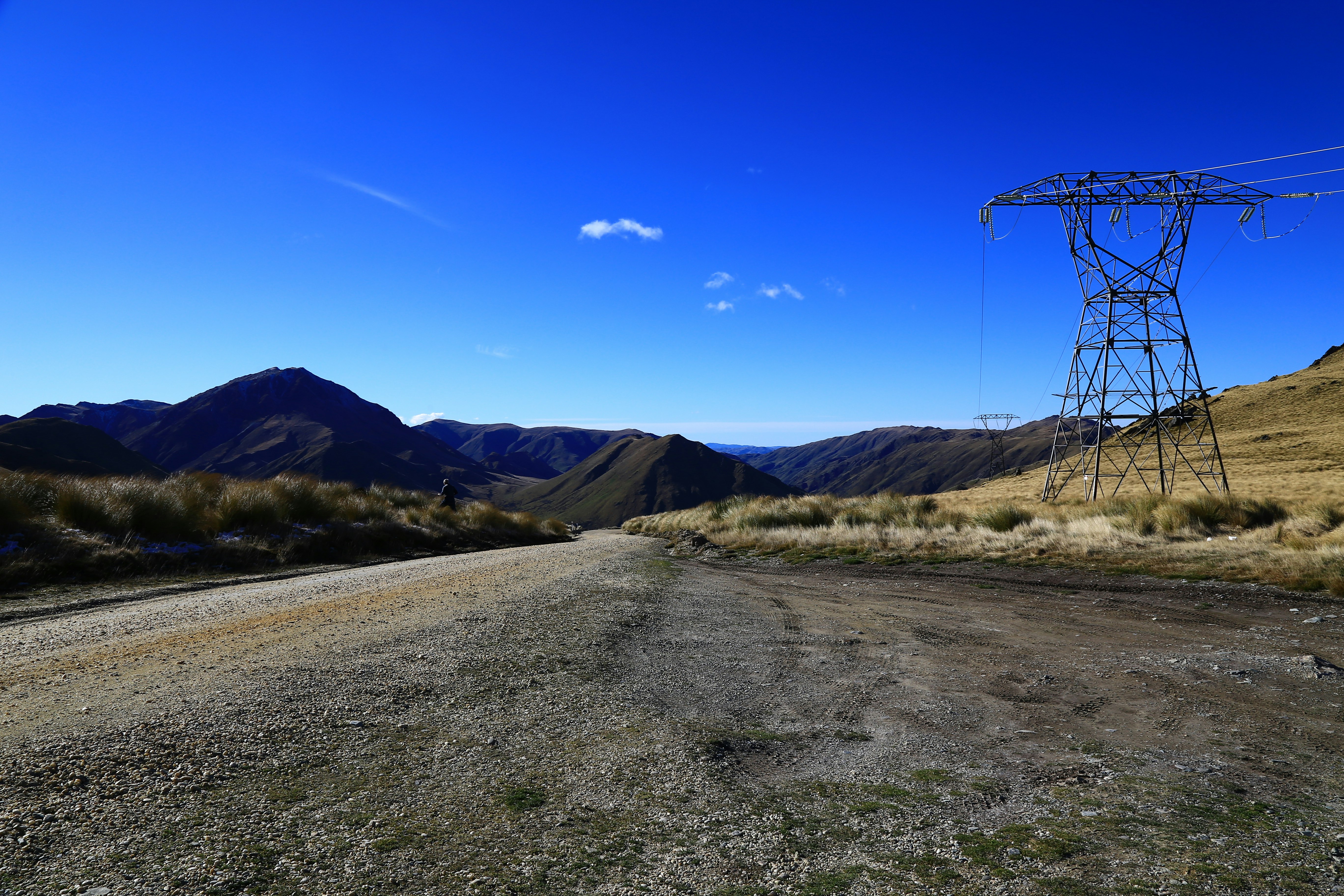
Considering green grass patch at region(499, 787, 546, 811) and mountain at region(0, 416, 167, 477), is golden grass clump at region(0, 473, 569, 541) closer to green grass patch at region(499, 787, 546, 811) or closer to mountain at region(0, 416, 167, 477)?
green grass patch at region(499, 787, 546, 811)

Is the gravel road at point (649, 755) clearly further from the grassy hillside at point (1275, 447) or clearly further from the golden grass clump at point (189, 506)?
the grassy hillside at point (1275, 447)

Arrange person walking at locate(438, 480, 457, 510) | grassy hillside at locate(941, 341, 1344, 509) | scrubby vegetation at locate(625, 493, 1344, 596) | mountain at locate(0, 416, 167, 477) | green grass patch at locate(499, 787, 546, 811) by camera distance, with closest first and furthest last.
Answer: green grass patch at locate(499, 787, 546, 811) → scrubby vegetation at locate(625, 493, 1344, 596) → person walking at locate(438, 480, 457, 510) → grassy hillside at locate(941, 341, 1344, 509) → mountain at locate(0, 416, 167, 477)

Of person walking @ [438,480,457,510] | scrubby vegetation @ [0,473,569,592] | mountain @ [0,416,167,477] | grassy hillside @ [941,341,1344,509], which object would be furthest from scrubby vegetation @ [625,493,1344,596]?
mountain @ [0,416,167,477]

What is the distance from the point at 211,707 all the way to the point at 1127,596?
13037mm

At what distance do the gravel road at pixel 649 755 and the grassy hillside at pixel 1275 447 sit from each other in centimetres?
1744

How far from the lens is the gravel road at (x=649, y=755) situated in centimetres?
331

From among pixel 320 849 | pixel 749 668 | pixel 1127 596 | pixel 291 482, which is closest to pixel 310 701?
pixel 320 849

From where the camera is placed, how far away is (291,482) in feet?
66.2

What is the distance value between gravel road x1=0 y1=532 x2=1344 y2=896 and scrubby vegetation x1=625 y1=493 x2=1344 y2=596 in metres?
3.88

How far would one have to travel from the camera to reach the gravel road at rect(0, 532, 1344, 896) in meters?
3.31

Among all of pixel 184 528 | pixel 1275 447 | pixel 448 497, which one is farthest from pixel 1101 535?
pixel 1275 447

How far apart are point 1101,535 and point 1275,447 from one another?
38.5 m

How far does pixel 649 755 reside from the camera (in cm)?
470

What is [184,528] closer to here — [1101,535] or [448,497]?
[448,497]
